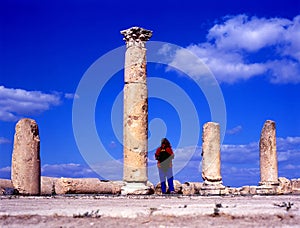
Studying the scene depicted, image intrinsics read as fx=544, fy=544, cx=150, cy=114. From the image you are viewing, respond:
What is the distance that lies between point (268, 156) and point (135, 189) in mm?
6754

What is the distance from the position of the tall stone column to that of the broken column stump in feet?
19.8

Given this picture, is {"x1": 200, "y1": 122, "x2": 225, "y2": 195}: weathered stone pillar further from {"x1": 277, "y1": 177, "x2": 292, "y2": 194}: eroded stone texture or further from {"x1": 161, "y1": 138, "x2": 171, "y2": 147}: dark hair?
{"x1": 277, "y1": 177, "x2": 292, "y2": 194}: eroded stone texture

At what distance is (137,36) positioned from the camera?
1856 cm

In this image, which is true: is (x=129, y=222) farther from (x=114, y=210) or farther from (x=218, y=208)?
(x=218, y=208)

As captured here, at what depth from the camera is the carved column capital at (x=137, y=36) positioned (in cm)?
1855

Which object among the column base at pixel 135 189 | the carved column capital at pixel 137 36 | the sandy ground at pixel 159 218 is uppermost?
the carved column capital at pixel 137 36

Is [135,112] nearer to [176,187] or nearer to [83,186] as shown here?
[83,186]

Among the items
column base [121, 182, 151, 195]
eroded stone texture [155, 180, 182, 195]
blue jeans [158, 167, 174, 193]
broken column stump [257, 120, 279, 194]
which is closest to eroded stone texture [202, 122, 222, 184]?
eroded stone texture [155, 180, 182, 195]

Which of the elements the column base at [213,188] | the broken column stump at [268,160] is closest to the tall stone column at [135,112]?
the column base at [213,188]

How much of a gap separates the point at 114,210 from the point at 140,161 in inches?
402

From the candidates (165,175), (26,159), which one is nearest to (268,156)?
(165,175)

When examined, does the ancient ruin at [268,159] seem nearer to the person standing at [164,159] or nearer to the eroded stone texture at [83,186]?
the person standing at [164,159]

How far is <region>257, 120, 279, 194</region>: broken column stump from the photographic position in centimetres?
2170

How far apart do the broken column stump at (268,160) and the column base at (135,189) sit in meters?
6.04
